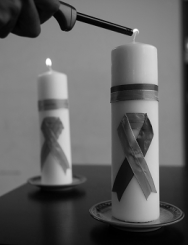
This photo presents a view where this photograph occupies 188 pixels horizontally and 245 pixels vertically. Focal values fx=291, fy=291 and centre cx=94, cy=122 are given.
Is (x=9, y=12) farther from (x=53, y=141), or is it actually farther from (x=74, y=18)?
(x=53, y=141)

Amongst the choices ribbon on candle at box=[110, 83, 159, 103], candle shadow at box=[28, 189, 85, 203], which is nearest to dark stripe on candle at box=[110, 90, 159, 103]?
ribbon on candle at box=[110, 83, 159, 103]

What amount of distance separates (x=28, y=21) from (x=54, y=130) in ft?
1.09

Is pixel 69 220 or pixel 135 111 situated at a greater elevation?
pixel 135 111

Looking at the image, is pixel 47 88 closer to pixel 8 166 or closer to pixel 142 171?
pixel 142 171

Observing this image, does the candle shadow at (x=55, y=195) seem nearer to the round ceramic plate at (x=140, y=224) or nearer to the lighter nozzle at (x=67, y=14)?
the round ceramic plate at (x=140, y=224)

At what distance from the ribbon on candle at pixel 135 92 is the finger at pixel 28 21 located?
145mm

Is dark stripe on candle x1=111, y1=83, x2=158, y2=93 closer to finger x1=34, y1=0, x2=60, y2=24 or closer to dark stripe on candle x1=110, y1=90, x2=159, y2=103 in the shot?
dark stripe on candle x1=110, y1=90, x2=159, y2=103

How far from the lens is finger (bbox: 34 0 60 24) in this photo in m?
0.39


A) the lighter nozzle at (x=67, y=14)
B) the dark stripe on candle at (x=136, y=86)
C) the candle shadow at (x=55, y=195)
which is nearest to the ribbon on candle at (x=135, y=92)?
the dark stripe on candle at (x=136, y=86)

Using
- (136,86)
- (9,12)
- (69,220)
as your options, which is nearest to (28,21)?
(9,12)

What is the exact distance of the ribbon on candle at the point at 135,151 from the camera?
16.2 inches

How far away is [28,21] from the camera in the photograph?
1.30ft

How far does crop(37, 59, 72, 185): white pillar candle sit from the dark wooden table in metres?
0.04

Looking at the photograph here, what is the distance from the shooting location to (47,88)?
2.26 feet
